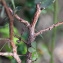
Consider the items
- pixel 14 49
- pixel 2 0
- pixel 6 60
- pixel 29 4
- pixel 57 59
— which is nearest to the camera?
pixel 2 0

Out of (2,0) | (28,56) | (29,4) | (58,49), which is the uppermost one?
(58,49)

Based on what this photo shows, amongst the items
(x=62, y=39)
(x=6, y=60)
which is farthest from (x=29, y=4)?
(x=62, y=39)

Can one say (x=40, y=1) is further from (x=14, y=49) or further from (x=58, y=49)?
(x=58, y=49)

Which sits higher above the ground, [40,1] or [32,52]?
[40,1]

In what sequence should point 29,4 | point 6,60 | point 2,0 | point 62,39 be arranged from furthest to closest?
point 62,39
point 6,60
point 29,4
point 2,0

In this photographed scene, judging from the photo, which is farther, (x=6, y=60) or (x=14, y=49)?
(x=6, y=60)

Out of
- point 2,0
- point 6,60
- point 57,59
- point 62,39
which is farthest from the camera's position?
point 62,39

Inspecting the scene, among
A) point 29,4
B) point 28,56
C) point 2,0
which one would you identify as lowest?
point 28,56

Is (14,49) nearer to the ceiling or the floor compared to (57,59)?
nearer to the floor

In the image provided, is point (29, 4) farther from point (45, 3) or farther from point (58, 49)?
point (58, 49)

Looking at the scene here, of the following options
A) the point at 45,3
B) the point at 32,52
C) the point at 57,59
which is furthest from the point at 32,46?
the point at 57,59
